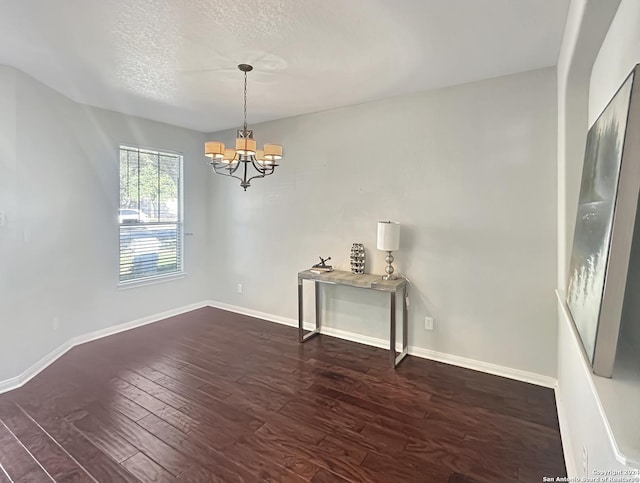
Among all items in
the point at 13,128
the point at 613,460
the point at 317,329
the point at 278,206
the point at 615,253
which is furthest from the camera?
the point at 278,206

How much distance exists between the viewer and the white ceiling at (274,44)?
1989 millimetres

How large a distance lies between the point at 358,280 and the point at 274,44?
88.0 inches

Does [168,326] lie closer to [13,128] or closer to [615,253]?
[13,128]

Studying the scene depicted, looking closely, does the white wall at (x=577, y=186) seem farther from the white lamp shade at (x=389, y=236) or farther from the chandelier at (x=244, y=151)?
the chandelier at (x=244, y=151)

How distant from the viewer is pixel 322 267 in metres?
3.96

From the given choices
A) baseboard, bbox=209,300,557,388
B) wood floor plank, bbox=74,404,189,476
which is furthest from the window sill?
wood floor plank, bbox=74,404,189,476

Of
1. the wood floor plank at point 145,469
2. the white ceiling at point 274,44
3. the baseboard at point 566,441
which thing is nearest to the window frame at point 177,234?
the white ceiling at point 274,44

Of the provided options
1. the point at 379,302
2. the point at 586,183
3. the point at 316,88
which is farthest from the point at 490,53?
the point at 379,302

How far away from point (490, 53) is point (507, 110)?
0.59m

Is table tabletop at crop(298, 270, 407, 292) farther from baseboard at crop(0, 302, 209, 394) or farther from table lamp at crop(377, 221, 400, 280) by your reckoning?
baseboard at crop(0, 302, 209, 394)

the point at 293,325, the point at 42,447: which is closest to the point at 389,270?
the point at 293,325

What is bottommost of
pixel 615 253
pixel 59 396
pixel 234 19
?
pixel 59 396

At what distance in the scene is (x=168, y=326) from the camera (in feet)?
14.2

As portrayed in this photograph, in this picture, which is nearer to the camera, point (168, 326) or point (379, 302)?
point (379, 302)
